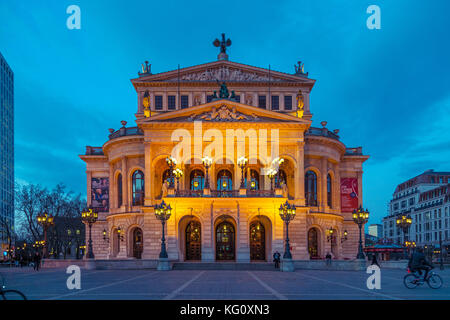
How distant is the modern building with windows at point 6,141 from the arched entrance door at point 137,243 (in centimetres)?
7233

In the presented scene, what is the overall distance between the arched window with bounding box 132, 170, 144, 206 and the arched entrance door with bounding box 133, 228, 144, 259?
10.1 ft

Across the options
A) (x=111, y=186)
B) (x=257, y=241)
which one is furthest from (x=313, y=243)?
(x=111, y=186)

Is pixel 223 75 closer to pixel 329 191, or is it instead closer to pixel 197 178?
pixel 197 178

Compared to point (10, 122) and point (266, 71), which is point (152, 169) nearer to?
point (266, 71)

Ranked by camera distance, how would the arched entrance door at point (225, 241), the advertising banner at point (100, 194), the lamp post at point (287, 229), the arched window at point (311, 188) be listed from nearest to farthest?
the lamp post at point (287, 229) < the arched entrance door at point (225, 241) < the arched window at point (311, 188) < the advertising banner at point (100, 194)

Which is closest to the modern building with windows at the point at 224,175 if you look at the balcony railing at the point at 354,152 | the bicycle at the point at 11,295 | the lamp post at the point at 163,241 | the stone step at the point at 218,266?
the balcony railing at the point at 354,152

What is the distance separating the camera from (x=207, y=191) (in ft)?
158

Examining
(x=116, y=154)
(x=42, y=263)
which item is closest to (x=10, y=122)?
(x=116, y=154)

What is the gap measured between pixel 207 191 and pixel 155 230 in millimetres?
7522

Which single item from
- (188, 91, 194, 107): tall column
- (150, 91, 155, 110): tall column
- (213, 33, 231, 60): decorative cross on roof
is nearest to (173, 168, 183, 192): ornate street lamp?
(188, 91, 194, 107): tall column

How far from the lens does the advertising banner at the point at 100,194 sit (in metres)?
61.9

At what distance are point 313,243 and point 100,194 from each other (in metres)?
25.6

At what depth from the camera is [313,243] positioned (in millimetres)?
56750

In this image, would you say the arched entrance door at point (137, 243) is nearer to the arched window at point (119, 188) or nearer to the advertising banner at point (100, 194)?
the arched window at point (119, 188)
